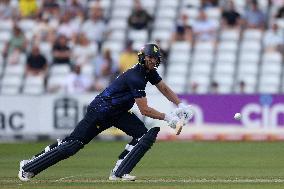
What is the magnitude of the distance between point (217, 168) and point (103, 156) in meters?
3.21

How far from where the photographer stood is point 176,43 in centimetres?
2411

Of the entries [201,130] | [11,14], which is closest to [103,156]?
[201,130]

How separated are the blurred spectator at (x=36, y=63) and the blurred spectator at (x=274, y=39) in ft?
16.8

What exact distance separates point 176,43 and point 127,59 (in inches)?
55.2

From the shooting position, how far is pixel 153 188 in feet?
38.3

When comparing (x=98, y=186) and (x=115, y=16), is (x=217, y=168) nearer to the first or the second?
(x=98, y=186)

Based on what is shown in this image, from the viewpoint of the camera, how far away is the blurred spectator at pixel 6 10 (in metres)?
26.0

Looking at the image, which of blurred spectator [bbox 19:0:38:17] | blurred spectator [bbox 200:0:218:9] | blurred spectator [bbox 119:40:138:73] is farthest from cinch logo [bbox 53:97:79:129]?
blurred spectator [bbox 200:0:218:9]

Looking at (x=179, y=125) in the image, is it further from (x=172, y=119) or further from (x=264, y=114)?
(x=264, y=114)

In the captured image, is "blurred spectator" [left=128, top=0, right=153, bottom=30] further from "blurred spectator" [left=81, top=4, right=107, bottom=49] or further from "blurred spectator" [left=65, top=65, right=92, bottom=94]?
"blurred spectator" [left=65, top=65, right=92, bottom=94]

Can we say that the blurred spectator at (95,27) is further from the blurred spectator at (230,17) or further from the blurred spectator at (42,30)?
the blurred spectator at (230,17)

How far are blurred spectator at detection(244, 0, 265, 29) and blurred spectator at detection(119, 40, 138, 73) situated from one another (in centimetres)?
276

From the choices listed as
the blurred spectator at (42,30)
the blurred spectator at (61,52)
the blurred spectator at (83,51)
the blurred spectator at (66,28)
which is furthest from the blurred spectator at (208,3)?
the blurred spectator at (42,30)

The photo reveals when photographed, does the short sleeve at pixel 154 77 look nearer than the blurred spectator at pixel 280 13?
Yes
